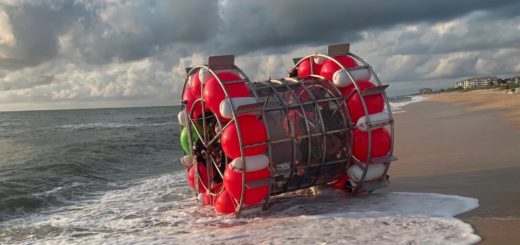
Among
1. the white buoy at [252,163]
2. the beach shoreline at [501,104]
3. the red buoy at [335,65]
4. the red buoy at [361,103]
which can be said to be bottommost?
the beach shoreline at [501,104]

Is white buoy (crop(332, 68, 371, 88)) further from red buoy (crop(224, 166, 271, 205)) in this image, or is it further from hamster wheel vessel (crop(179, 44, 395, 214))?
red buoy (crop(224, 166, 271, 205))

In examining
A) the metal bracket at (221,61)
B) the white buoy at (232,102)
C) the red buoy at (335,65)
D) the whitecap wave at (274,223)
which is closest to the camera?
the whitecap wave at (274,223)

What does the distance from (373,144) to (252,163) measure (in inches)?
99.4

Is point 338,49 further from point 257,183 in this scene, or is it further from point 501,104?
point 501,104

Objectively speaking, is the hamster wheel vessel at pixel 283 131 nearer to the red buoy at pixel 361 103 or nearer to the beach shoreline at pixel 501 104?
the red buoy at pixel 361 103

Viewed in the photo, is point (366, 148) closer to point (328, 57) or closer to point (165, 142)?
point (328, 57)

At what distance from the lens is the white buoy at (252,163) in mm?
7926

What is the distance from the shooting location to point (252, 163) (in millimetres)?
7953

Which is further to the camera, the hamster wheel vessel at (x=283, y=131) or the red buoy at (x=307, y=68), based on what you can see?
the red buoy at (x=307, y=68)

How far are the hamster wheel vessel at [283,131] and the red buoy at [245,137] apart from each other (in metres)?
0.02

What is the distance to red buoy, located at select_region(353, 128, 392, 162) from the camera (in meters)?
9.09

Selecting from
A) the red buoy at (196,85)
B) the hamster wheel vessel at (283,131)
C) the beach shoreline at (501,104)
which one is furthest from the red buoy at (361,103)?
the beach shoreline at (501,104)

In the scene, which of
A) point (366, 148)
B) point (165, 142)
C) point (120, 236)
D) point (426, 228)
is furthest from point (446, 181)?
point (165, 142)

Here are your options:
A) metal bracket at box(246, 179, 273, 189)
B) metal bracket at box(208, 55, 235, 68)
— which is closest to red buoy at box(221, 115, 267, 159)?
metal bracket at box(246, 179, 273, 189)
